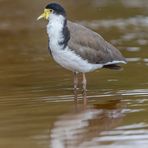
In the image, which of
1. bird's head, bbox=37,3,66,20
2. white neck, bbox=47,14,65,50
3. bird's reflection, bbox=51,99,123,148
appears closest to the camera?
bird's reflection, bbox=51,99,123,148

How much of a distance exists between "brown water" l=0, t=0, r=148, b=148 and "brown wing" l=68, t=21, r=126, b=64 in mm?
474

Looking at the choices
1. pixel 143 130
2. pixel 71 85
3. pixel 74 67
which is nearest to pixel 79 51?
pixel 74 67

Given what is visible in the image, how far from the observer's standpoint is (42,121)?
34.4 feet

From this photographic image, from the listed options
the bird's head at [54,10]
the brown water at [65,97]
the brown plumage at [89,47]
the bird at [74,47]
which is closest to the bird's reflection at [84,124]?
the brown water at [65,97]

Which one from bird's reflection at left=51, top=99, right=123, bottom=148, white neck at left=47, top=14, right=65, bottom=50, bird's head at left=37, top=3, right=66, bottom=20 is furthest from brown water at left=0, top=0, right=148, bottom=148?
bird's head at left=37, top=3, right=66, bottom=20

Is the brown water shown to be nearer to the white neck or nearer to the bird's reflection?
the bird's reflection

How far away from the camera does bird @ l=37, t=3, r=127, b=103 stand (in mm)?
11922

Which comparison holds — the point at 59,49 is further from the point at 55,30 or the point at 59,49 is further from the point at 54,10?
the point at 54,10

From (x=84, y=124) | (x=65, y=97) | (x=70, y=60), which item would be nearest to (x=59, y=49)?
(x=70, y=60)

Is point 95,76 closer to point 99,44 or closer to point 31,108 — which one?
point 99,44

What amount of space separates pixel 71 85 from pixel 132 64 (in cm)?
189

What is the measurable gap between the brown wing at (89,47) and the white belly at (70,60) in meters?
0.07

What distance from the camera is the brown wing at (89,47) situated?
12125 millimetres

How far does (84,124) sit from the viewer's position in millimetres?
10328
